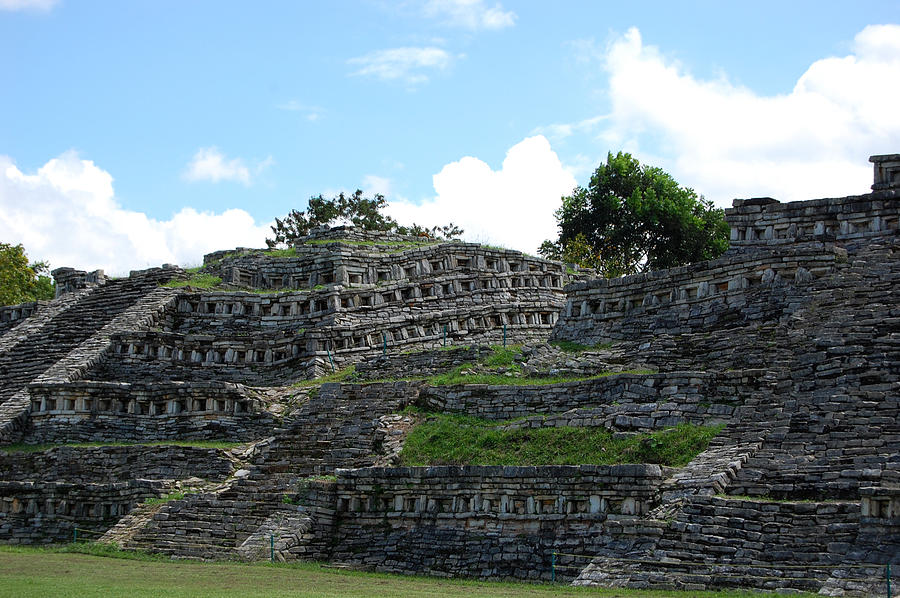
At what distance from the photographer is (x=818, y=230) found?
32156 mm

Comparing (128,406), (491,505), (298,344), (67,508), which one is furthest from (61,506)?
(491,505)

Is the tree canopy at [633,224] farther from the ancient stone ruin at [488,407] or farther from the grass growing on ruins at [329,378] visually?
the grass growing on ruins at [329,378]

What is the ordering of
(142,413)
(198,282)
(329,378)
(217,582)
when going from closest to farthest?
(217,582)
(142,413)
(329,378)
(198,282)

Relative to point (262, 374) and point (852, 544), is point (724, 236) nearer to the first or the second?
point (262, 374)

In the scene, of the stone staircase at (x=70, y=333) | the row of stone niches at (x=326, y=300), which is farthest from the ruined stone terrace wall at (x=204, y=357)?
the row of stone niches at (x=326, y=300)

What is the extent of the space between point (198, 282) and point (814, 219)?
21945 mm

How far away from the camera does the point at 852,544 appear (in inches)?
703

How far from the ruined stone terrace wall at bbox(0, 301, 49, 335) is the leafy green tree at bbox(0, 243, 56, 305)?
12.5 meters

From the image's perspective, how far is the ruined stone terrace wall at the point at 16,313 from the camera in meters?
44.9

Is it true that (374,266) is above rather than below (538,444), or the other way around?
above

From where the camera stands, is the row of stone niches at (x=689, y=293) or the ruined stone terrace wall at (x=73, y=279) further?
the ruined stone terrace wall at (x=73, y=279)

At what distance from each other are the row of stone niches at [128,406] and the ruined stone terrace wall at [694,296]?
10139 mm

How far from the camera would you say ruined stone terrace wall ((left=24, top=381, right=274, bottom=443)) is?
31.5 meters

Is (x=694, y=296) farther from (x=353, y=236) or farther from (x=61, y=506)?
(x=61, y=506)
